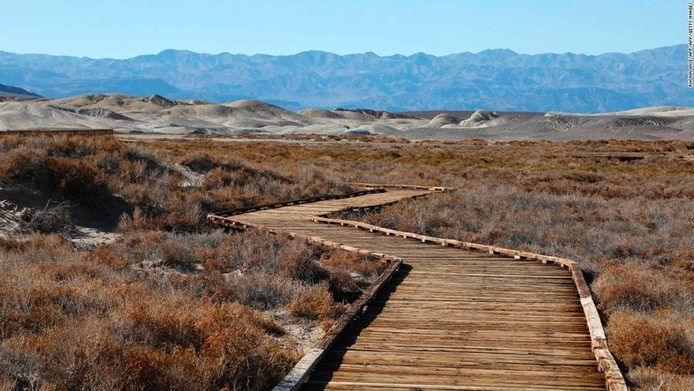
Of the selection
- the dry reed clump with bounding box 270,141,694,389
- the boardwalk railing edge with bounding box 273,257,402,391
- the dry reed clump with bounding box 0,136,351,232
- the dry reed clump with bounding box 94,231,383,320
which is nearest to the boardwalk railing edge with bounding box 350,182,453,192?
the dry reed clump with bounding box 270,141,694,389

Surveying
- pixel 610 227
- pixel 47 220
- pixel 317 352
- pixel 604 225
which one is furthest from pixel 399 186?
Result: pixel 317 352

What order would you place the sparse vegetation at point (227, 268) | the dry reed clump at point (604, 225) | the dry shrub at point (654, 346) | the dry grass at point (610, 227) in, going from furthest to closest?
1. the dry reed clump at point (604, 225)
2. the dry grass at point (610, 227)
3. the dry shrub at point (654, 346)
4. the sparse vegetation at point (227, 268)

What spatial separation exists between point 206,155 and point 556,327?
19.9 meters

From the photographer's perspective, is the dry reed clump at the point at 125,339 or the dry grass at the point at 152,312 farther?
the dry grass at the point at 152,312

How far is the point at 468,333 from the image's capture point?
8.35 metres

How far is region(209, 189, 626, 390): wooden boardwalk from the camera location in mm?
6805

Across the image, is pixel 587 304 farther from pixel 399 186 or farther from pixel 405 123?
pixel 405 123

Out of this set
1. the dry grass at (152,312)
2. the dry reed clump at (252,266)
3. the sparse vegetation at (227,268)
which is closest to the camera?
the dry grass at (152,312)

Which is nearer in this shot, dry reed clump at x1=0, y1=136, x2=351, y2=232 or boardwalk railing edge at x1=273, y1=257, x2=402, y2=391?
boardwalk railing edge at x1=273, y1=257, x2=402, y2=391

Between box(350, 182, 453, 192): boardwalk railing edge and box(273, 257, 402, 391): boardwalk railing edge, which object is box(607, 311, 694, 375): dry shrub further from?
box(350, 182, 453, 192): boardwalk railing edge

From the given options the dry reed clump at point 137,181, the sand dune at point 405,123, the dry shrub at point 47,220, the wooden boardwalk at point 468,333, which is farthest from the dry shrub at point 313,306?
the sand dune at point 405,123

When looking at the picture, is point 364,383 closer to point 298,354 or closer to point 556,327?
point 298,354

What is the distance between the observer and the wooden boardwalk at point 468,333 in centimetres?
680

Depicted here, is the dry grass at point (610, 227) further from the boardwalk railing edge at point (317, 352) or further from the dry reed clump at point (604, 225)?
the boardwalk railing edge at point (317, 352)
